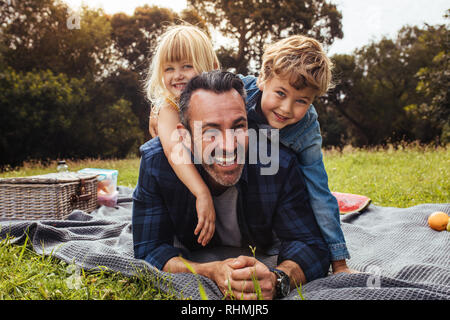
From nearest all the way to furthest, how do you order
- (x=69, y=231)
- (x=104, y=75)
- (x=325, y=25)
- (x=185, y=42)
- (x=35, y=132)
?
(x=185, y=42) < (x=69, y=231) < (x=35, y=132) < (x=104, y=75) < (x=325, y=25)

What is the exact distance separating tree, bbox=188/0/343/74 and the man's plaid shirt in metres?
13.5

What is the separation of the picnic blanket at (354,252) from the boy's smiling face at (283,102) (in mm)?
966

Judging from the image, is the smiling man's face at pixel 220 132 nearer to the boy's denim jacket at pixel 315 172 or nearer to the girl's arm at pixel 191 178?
the girl's arm at pixel 191 178

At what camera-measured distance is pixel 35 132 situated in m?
11.6

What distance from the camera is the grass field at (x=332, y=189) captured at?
1.94 meters

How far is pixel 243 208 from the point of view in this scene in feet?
7.54

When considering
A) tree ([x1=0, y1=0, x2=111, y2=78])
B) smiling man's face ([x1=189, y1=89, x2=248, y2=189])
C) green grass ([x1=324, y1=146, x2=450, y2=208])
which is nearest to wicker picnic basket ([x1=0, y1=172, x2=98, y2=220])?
smiling man's face ([x1=189, y1=89, x2=248, y2=189])

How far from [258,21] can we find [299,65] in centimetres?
1416

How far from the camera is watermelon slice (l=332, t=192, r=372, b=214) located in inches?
168

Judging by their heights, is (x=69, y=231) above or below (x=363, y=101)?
below
